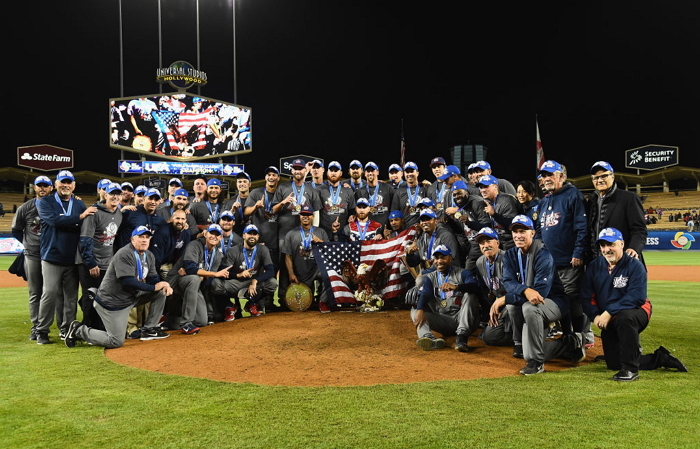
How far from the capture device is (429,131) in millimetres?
66375

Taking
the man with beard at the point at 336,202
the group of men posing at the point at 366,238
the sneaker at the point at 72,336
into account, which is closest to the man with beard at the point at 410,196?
the group of men posing at the point at 366,238

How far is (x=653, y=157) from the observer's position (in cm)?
5481

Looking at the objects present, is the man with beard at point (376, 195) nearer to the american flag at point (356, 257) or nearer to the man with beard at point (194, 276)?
the american flag at point (356, 257)

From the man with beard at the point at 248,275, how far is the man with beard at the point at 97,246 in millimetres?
1957

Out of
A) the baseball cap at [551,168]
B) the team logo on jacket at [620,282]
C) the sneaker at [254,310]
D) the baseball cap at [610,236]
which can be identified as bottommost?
the sneaker at [254,310]

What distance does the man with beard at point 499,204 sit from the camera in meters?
7.49

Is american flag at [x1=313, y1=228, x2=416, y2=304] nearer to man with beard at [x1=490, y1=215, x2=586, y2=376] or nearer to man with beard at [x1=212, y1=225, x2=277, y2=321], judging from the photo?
man with beard at [x1=212, y1=225, x2=277, y2=321]

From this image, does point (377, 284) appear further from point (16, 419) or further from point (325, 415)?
point (16, 419)

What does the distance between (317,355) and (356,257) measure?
3.76m

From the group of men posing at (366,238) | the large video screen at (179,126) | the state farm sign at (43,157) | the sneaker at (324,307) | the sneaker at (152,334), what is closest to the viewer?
the group of men posing at (366,238)

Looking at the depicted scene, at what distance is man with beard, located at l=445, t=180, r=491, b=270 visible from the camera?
7922 mm

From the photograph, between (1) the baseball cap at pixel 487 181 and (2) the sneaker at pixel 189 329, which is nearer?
(1) the baseball cap at pixel 487 181

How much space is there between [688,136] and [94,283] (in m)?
72.5

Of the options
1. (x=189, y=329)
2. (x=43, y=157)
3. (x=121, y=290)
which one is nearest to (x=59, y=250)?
(x=121, y=290)
